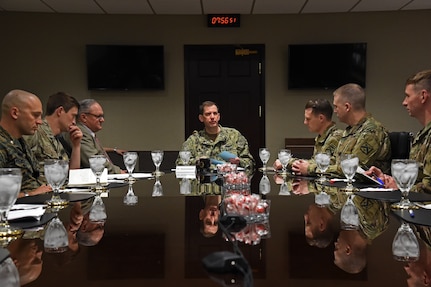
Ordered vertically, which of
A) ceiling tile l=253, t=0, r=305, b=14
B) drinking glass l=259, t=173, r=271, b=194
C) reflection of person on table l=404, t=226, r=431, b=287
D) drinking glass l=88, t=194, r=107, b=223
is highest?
ceiling tile l=253, t=0, r=305, b=14

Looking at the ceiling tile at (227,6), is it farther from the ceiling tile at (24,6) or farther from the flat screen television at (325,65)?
the ceiling tile at (24,6)

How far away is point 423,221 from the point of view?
1.33m

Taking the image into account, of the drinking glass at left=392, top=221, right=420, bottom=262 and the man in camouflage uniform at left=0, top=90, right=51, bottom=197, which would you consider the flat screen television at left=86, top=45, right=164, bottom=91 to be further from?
the drinking glass at left=392, top=221, right=420, bottom=262

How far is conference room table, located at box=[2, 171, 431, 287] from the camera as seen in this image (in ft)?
2.78

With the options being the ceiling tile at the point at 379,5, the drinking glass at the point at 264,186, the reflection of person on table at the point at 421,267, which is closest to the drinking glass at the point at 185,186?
the drinking glass at the point at 264,186

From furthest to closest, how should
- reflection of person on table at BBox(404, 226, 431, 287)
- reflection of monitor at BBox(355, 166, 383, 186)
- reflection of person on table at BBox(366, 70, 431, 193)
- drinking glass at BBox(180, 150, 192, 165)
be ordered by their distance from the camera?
drinking glass at BBox(180, 150, 192, 165) < reflection of person on table at BBox(366, 70, 431, 193) < reflection of monitor at BBox(355, 166, 383, 186) < reflection of person on table at BBox(404, 226, 431, 287)

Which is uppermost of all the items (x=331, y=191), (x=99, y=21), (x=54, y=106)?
(x=99, y=21)

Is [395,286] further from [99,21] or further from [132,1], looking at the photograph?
[99,21]

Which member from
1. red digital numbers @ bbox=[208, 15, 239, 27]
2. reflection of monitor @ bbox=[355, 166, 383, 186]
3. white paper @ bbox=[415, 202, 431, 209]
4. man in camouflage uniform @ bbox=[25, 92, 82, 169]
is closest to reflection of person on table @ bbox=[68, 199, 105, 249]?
white paper @ bbox=[415, 202, 431, 209]

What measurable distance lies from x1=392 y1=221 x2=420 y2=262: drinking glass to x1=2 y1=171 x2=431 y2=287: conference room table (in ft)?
0.06

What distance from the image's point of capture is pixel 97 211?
1624mm

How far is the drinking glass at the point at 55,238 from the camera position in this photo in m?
1.10

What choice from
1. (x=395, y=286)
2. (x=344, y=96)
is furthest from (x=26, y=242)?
(x=344, y=96)

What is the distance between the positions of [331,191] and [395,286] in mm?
1355
